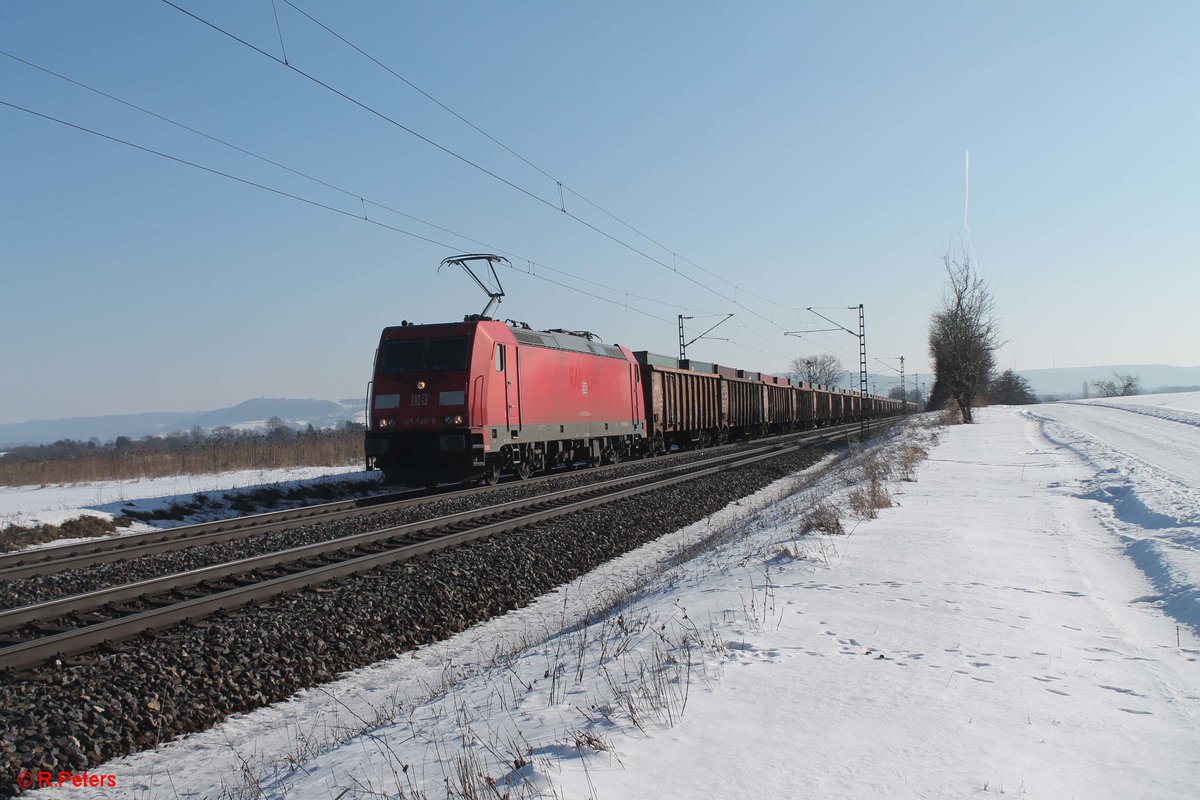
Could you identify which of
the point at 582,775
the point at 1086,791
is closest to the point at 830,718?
the point at 1086,791

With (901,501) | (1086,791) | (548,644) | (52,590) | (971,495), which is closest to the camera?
(1086,791)

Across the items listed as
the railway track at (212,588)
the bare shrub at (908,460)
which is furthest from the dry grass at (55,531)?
the bare shrub at (908,460)

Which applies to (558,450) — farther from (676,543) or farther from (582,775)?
(582,775)

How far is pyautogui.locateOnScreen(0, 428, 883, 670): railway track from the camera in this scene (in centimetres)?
614

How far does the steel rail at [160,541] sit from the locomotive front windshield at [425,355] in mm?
2980

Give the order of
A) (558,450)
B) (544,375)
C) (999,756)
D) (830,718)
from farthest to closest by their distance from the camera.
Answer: (558,450) < (544,375) < (830,718) < (999,756)

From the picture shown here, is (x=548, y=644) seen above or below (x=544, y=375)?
below

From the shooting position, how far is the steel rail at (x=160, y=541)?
33.0 ft

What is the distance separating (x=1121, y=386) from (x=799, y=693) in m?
145

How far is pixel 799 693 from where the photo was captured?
13.3ft

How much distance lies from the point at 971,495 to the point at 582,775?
1148 centimetres

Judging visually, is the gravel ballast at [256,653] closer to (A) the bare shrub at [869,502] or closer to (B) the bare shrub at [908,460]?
(A) the bare shrub at [869,502]

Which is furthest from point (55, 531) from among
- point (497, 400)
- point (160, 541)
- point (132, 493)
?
point (497, 400)

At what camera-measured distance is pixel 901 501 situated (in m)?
12.1
